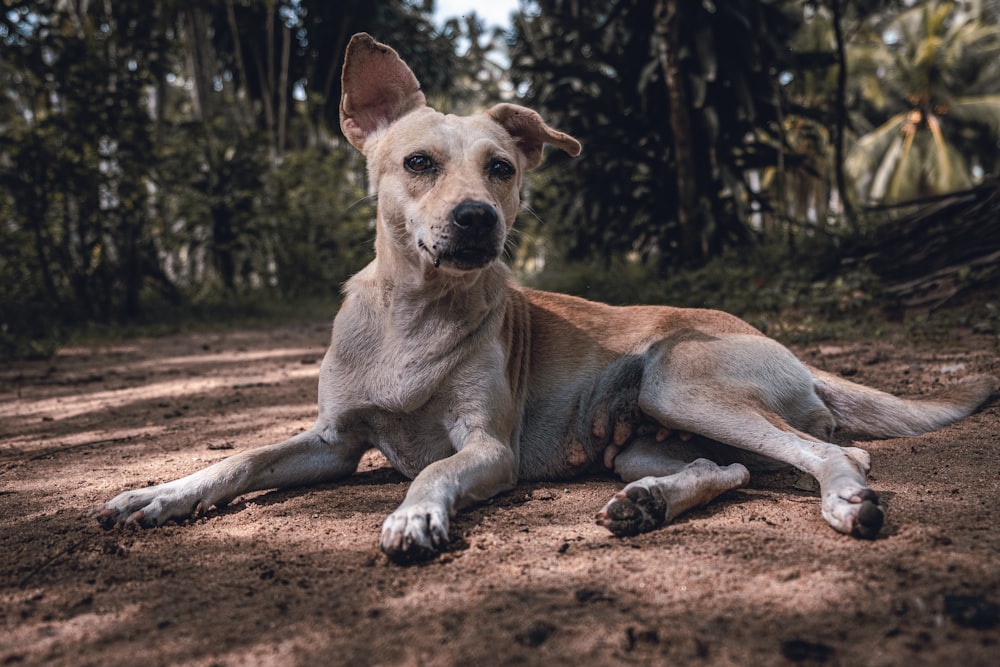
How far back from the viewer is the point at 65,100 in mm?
9977

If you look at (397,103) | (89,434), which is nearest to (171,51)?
(89,434)

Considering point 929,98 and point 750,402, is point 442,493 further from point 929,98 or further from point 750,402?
point 929,98

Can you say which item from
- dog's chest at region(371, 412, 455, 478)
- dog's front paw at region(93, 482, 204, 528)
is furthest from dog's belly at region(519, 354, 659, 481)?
dog's front paw at region(93, 482, 204, 528)

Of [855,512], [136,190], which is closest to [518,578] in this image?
[855,512]

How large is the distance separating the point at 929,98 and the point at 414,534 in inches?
1535

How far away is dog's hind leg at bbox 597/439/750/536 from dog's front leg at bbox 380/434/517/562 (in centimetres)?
49

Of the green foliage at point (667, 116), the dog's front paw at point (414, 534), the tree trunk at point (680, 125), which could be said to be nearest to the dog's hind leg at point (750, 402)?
the dog's front paw at point (414, 534)

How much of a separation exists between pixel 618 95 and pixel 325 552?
924 cm

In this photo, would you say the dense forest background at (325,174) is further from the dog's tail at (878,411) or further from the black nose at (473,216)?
the black nose at (473,216)

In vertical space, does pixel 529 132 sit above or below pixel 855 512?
above

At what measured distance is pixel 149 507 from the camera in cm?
279

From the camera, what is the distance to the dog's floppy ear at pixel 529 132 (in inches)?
140

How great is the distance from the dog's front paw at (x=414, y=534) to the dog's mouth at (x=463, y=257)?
0.95 m

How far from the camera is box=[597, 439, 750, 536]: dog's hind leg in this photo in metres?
2.54
